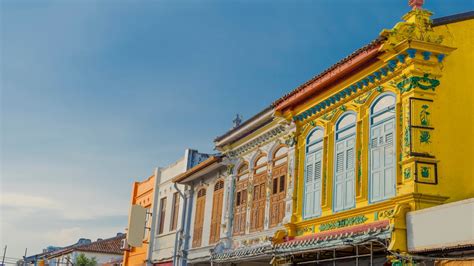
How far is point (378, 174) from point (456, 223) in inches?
99.0

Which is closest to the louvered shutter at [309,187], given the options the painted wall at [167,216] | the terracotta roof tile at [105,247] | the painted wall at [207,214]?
the painted wall at [207,214]

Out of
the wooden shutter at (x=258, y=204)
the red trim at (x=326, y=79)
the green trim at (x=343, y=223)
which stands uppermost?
the red trim at (x=326, y=79)

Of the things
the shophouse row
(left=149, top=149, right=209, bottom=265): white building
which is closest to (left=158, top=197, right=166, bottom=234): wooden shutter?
(left=149, top=149, right=209, bottom=265): white building

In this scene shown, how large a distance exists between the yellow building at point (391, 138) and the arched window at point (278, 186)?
67.7 inches

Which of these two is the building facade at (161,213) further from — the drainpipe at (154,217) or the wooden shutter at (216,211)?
the wooden shutter at (216,211)

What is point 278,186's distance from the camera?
15.8 m

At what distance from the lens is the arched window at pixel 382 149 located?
37.2 ft

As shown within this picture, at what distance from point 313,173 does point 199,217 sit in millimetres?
8131

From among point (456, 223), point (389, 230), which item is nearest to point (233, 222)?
point (389, 230)

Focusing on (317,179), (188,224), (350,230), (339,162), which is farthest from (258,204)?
(188,224)

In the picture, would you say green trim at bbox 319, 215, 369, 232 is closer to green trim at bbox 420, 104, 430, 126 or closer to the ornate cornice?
green trim at bbox 420, 104, 430, 126

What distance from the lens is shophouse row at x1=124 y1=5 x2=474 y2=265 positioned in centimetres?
1040

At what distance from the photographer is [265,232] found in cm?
1593

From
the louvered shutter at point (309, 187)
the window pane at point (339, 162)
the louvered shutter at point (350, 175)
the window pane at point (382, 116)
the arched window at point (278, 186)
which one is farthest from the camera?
the arched window at point (278, 186)
